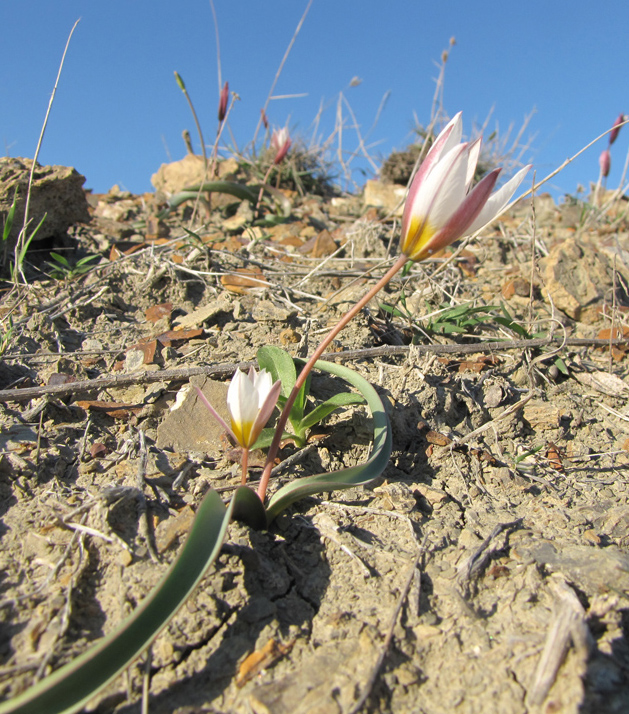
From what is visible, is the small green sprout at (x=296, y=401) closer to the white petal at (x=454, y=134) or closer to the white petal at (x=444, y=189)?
the white petal at (x=444, y=189)

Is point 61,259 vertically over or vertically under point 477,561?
over

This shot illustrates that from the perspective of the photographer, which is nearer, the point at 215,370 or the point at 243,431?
the point at 243,431

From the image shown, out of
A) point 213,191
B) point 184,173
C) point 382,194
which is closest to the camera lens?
point 213,191

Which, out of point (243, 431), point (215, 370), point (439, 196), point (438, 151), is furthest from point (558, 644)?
point (215, 370)

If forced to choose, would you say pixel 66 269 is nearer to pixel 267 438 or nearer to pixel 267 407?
pixel 267 438

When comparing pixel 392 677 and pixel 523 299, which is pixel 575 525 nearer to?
pixel 392 677

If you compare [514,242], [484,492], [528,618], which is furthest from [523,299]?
[528,618]
